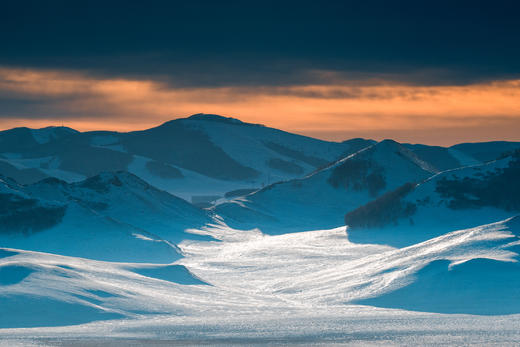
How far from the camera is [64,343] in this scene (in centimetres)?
4003

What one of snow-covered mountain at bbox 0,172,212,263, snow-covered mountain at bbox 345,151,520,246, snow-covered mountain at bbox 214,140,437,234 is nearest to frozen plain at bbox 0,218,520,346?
snow-covered mountain at bbox 0,172,212,263

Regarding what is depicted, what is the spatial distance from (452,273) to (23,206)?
61974 millimetres

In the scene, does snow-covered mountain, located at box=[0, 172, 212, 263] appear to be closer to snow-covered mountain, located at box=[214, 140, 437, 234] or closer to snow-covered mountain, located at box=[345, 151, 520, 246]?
snow-covered mountain, located at box=[214, 140, 437, 234]

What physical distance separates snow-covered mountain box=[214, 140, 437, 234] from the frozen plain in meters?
66.6

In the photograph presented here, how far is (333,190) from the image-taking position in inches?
6161

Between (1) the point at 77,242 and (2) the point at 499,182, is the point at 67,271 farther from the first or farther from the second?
(2) the point at 499,182

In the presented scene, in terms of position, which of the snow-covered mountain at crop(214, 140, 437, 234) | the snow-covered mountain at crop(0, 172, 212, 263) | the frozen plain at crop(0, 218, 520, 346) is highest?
the snow-covered mountain at crop(214, 140, 437, 234)

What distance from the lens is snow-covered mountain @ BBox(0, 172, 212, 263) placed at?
316 ft

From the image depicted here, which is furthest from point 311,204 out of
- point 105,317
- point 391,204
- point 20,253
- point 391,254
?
point 105,317

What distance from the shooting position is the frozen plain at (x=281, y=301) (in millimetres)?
42562


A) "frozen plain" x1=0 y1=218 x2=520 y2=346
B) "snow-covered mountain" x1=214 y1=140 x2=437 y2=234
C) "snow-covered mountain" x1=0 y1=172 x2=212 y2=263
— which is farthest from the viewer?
"snow-covered mountain" x1=214 y1=140 x2=437 y2=234

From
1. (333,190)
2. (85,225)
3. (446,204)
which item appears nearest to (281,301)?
(85,225)

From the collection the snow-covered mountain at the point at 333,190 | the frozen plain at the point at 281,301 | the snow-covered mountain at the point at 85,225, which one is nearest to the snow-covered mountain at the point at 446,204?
the snow-covered mountain at the point at 85,225

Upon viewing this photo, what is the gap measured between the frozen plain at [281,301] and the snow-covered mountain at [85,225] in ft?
66.5
